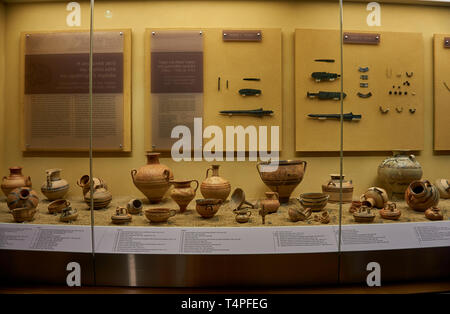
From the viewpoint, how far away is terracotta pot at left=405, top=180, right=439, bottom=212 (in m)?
2.66

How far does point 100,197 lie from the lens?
8.72 ft

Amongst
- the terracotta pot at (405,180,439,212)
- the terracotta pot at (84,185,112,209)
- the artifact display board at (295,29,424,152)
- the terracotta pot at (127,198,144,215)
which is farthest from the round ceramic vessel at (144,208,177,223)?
the terracotta pot at (405,180,439,212)

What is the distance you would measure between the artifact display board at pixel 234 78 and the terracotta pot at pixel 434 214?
1409 mm

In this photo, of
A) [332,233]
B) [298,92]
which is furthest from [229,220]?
[298,92]

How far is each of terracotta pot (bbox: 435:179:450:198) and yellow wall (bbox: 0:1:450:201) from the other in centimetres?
9

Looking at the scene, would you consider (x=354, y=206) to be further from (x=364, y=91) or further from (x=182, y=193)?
(x=182, y=193)

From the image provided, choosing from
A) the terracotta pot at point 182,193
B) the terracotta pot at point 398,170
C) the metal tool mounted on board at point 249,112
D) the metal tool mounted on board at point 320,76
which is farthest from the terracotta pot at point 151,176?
the terracotta pot at point 398,170

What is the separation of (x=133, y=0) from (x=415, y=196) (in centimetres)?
313

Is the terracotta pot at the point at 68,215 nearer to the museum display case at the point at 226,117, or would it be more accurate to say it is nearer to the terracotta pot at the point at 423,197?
the museum display case at the point at 226,117

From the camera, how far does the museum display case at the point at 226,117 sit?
7.79ft

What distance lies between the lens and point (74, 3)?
241 centimetres
